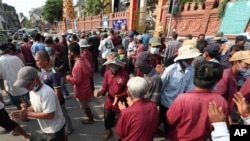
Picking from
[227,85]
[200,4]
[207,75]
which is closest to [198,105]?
[207,75]

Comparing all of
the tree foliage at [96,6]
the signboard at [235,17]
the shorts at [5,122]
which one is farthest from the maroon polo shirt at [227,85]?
the tree foliage at [96,6]

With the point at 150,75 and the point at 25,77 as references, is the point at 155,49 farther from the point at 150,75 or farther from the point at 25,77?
the point at 25,77

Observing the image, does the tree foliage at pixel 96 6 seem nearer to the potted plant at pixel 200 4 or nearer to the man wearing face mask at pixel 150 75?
the potted plant at pixel 200 4

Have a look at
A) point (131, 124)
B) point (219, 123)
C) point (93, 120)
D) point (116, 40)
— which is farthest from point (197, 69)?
point (116, 40)

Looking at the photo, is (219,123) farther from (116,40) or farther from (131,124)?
(116,40)

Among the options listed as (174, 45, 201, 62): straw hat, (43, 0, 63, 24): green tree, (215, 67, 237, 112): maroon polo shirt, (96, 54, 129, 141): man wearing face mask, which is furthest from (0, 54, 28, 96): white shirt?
(43, 0, 63, 24): green tree

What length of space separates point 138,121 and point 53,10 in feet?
231

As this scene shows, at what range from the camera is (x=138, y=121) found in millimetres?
2189

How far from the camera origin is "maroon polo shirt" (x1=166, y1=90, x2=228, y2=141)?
2053 millimetres

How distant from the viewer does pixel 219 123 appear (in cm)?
183

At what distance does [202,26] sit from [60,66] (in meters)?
12.8

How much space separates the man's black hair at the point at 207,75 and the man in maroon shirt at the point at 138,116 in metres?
0.55

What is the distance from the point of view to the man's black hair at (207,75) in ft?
6.72

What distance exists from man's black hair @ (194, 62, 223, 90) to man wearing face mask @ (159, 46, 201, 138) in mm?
1027
